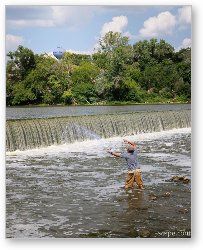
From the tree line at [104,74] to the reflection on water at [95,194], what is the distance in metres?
0.53

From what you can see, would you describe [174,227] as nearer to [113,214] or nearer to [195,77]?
[113,214]

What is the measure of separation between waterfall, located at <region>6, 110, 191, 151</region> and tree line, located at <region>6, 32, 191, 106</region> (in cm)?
29

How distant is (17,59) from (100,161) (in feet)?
4.46

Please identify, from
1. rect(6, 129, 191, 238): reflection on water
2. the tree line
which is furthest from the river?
the tree line

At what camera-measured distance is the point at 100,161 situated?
6.02 meters

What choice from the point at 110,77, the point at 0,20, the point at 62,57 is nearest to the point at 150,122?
the point at 110,77

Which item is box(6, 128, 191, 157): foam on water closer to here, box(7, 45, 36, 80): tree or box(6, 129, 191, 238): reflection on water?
box(6, 129, 191, 238): reflection on water

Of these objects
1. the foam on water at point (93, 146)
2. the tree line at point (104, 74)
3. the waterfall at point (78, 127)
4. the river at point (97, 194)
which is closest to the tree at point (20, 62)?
the tree line at point (104, 74)

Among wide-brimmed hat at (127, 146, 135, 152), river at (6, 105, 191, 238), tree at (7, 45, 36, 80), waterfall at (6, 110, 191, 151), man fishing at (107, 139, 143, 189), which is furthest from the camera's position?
waterfall at (6, 110, 191, 151)

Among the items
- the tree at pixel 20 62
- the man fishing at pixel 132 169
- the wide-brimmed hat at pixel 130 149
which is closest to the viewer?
the tree at pixel 20 62

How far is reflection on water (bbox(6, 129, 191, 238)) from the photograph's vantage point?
541cm

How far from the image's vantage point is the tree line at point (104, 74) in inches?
230

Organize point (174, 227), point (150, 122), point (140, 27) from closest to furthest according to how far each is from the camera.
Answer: point (174, 227) → point (140, 27) → point (150, 122)

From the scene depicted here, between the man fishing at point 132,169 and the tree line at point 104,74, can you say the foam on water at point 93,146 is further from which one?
the tree line at point 104,74
